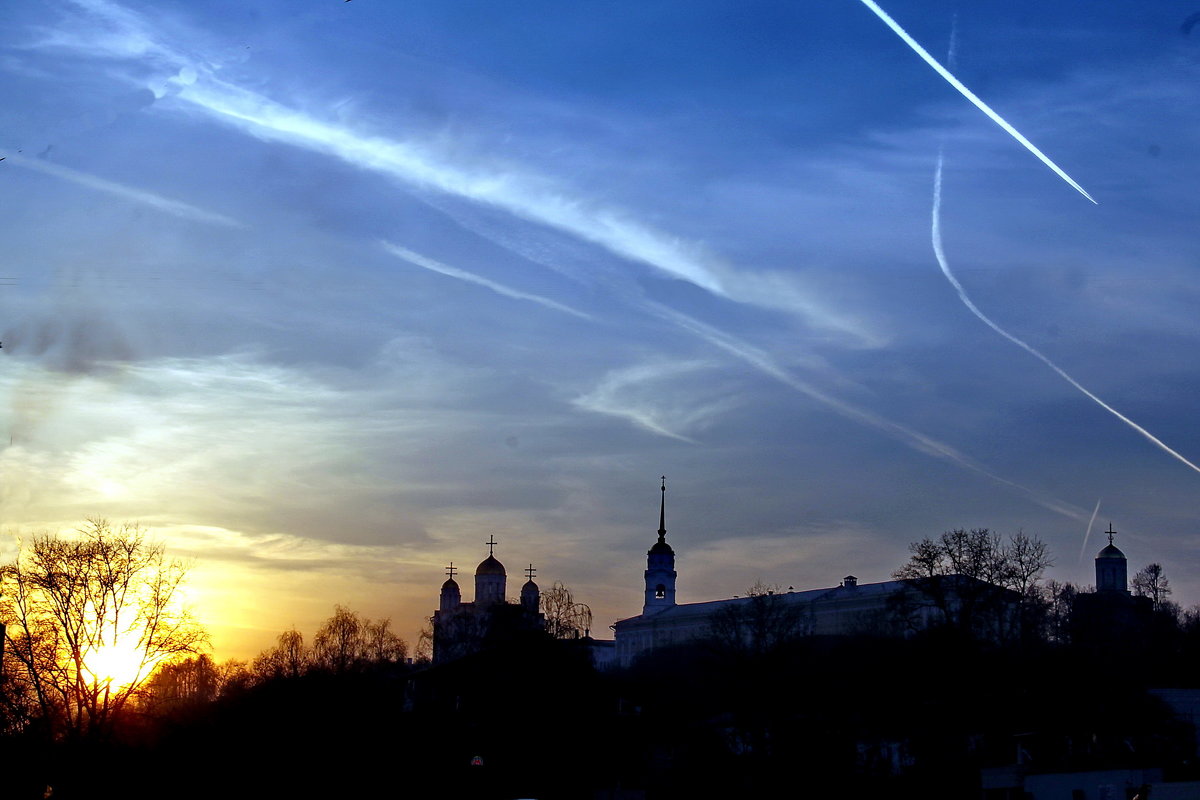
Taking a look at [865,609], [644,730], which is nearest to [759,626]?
[644,730]

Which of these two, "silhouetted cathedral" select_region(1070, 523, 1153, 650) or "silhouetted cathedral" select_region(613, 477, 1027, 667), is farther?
"silhouetted cathedral" select_region(1070, 523, 1153, 650)

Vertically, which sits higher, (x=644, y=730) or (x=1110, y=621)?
(x=1110, y=621)

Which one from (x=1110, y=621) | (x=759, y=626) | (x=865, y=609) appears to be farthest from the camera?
(x=865, y=609)

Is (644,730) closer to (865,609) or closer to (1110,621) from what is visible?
(1110,621)

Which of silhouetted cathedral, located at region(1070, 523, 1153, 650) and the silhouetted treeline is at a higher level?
silhouetted cathedral, located at region(1070, 523, 1153, 650)

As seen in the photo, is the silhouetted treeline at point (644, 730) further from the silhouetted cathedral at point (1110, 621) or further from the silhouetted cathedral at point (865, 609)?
the silhouetted cathedral at point (1110, 621)

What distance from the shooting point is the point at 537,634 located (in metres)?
71.4

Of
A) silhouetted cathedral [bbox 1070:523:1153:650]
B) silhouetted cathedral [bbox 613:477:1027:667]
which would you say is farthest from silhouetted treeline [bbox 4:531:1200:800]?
silhouetted cathedral [bbox 1070:523:1153:650]

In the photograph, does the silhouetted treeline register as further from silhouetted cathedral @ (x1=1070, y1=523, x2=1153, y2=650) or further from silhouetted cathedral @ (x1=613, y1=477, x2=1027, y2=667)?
silhouetted cathedral @ (x1=1070, y1=523, x2=1153, y2=650)

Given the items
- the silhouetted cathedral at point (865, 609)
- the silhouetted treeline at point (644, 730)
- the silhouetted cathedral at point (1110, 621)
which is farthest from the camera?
the silhouetted cathedral at point (1110, 621)

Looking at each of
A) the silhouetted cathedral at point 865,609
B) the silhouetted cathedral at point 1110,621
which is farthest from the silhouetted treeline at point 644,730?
the silhouetted cathedral at point 1110,621

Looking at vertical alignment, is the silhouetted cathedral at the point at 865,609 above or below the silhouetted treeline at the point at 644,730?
above

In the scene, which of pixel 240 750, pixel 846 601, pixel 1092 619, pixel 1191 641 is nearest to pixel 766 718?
pixel 240 750

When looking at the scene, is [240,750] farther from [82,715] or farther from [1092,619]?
[1092,619]
